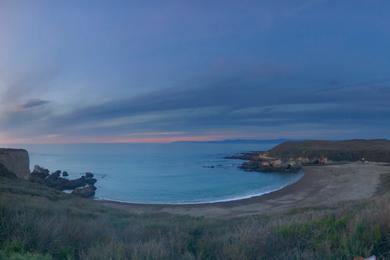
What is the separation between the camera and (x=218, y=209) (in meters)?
28.6

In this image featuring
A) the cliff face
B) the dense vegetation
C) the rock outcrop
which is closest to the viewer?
the dense vegetation

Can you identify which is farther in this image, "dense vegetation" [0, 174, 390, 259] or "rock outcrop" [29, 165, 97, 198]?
"rock outcrop" [29, 165, 97, 198]

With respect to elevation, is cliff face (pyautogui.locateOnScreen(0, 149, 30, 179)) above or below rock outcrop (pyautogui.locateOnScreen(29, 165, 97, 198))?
above

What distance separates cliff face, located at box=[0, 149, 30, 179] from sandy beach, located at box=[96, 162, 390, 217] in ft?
31.2

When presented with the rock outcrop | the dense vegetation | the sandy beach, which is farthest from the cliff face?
the dense vegetation

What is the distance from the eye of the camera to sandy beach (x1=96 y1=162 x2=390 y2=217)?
27203 millimetres

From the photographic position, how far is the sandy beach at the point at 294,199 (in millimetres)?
27203

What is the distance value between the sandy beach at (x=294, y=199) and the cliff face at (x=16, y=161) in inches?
375

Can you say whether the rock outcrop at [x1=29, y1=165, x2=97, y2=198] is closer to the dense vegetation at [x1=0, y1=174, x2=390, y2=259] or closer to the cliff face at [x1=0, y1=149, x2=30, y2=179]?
the cliff face at [x1=0, y1=149, x2=30, y2=179]

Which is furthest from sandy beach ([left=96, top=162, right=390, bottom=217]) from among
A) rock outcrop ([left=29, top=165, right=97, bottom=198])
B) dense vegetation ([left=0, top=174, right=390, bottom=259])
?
dense vegetation ([left=0, top=174, right=390, bottom=259])

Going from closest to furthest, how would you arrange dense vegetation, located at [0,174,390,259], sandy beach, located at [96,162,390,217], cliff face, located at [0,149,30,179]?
dense vegetation, located at [0,174,390,259]
sandy beach, located at [96,162,390,217]
cliff face, located at [0,149,30,179]

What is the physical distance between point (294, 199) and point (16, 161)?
2397 centimetres

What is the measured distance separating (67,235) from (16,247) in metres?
1.12

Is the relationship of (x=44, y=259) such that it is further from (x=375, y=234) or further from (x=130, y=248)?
(x=375, y=234)
